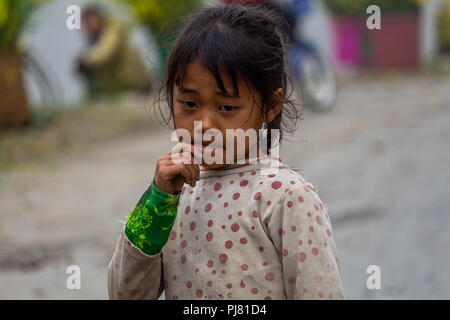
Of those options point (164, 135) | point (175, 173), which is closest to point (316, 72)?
point (164, 135)

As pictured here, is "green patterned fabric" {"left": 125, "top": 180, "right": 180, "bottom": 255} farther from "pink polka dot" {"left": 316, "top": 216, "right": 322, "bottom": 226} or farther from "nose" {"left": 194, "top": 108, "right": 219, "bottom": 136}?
"pink polka dot" {"left": 316, "top": 216, "right": 322, "bottom": 226}

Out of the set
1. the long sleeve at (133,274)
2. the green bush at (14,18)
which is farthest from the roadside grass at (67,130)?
the long sleeve at (133,274)

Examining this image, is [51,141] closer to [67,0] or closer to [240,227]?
[67,0]

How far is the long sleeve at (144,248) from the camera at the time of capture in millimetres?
1467

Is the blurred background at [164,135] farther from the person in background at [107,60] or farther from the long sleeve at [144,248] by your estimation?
the long sleeve at [144,248]

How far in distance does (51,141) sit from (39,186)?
58.3 inches

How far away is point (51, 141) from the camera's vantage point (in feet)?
20.9

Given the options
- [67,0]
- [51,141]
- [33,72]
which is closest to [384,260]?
[51,141]

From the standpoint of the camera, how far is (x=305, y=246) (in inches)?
54.3

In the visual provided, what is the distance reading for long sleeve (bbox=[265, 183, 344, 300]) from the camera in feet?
4.50

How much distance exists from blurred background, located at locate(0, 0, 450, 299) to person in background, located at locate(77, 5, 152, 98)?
0.05 ft

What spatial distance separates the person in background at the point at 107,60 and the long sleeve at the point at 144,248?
23.2 ft

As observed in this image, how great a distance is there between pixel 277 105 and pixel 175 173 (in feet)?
0.99

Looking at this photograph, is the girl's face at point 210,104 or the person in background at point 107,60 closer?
the girl's face at point 210,104
